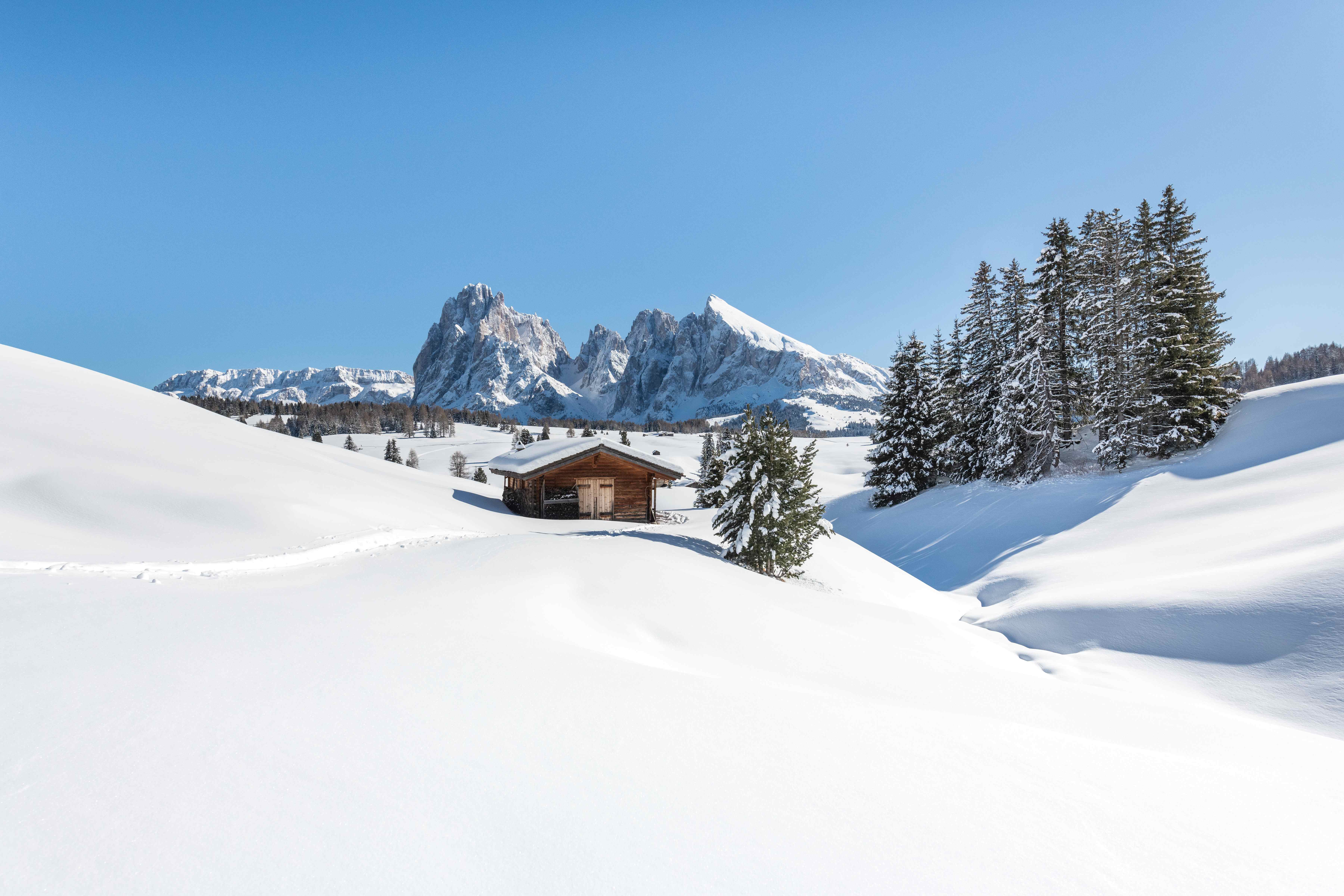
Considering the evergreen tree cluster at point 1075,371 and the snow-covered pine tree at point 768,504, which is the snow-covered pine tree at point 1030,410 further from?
the snow-covered pine tree at point 768,504

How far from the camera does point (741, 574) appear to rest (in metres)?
11.3

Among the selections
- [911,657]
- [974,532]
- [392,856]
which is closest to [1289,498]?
[974,532]

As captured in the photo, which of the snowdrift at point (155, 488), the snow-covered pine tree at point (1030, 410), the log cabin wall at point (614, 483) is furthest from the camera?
the snow-covered pine tree at point (1030, 410)

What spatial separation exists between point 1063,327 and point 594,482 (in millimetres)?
23580

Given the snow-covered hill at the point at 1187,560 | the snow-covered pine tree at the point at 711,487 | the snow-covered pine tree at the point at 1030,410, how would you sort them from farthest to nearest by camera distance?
1. the snow-covered pine tree at the point at 1030,410
2. the snow-covered pine tree at the point at 711,487
3. the snow-covered hill at the point at 1187,560

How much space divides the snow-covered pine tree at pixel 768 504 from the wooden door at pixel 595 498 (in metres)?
7.53

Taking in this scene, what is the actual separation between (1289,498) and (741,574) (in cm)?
1481

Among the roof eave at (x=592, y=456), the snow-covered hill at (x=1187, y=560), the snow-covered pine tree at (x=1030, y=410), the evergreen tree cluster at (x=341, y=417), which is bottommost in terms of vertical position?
the snow-covered hill at (x=1187, y=560)

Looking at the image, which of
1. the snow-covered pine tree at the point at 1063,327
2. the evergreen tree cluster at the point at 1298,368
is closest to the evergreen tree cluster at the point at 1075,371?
the snow-covered pine tree at the point at 1063,327

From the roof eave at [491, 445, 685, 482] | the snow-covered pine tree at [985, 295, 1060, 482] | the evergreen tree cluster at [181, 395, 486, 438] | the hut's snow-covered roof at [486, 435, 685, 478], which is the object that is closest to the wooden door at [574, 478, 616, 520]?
the roof eave at [491, 445, 685, 482]

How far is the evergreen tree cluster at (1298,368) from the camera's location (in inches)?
3219

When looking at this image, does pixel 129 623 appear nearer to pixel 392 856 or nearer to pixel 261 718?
pixel 261 718

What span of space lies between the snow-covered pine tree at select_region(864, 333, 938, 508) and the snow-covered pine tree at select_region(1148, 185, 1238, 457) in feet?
31.0

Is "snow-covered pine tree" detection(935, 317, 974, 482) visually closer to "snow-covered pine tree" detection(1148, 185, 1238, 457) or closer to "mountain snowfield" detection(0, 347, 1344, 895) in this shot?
"snow-covered pine tree" detection(1148, 185, 1238, 457)
